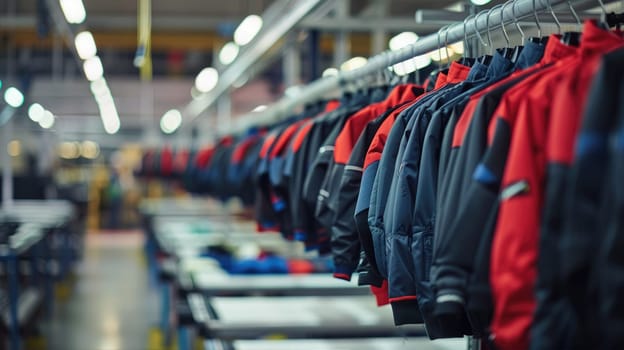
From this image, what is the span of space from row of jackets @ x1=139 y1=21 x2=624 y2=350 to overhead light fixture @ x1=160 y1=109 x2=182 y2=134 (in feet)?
53.5

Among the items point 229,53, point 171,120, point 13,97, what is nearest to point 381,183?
point 229,53

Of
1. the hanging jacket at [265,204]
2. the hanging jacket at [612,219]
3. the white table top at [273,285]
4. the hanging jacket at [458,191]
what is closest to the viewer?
the hanging jacket at [612,219]

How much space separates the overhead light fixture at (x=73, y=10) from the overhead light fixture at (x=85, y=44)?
0.83 metres

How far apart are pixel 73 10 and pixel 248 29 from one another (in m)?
1.23

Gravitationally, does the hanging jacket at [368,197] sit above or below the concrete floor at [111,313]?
above

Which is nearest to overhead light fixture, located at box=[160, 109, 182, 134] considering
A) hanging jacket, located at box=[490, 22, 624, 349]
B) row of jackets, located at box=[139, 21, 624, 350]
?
row of jackets, located at box=[139, 21, 624, 350]

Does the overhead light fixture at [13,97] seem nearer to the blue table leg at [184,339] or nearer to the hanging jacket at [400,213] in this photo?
the blue table leg at [184,339]

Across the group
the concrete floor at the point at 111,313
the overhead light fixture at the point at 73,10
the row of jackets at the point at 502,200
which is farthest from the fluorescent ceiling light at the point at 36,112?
the row of jackets at the point at 502,200

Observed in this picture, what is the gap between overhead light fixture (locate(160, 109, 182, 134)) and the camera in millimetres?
19344

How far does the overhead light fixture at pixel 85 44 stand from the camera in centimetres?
736

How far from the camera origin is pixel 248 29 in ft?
21.2

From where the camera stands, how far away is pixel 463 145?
83.8 inches

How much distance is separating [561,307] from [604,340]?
143 millimetres

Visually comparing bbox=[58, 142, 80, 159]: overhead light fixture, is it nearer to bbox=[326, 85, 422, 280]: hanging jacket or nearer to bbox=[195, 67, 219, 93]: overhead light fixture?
bbox=[195, 67, 219, 93]: overhead light fixture
